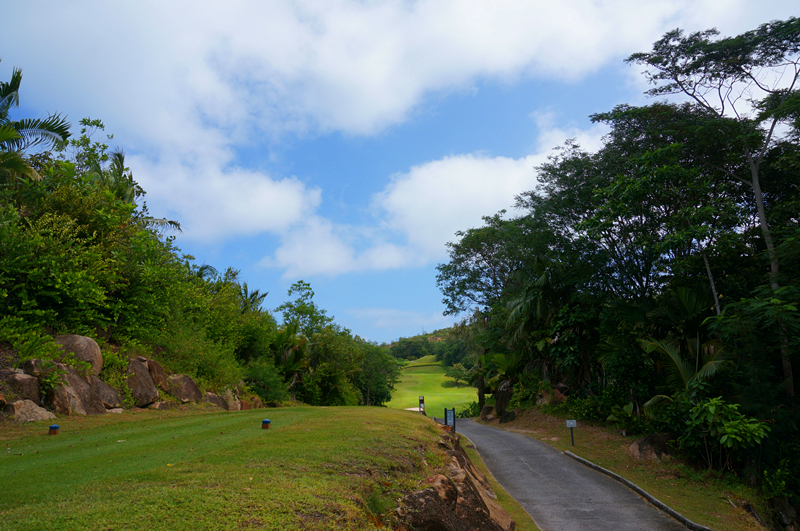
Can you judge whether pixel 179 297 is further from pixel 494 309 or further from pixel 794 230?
pixel 794 230

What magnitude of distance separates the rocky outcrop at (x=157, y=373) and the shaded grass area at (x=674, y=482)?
15599 mm

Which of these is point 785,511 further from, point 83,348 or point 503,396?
point 83,348

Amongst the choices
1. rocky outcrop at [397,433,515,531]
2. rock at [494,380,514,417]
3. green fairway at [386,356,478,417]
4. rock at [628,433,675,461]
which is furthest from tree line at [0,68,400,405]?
green fairway at [386,356,478,417]

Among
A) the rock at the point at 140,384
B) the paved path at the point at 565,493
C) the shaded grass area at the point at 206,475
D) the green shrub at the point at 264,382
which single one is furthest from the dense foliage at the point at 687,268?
the rock at the point at 140,384

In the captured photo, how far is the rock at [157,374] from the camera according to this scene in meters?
15.6

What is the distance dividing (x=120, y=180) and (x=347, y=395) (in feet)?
72.6

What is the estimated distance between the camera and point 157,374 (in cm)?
1577

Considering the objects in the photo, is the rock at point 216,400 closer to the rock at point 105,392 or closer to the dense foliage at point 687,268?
the rock at point 105,392

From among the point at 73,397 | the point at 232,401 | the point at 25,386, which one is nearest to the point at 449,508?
the point at 25,386

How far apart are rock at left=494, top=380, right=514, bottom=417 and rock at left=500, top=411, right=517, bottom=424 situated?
1.19 m

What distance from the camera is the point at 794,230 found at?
13.5m

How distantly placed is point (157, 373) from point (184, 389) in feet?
4.50

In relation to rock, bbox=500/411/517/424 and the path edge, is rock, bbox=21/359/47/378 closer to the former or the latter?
the path edge

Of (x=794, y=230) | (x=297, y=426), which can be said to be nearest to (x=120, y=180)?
(x=297, y=426)
